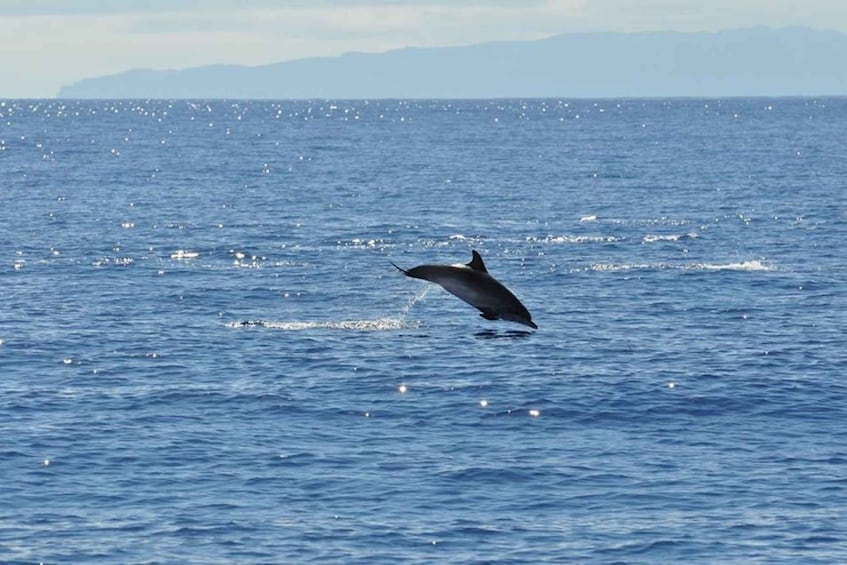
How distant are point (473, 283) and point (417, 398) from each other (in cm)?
435

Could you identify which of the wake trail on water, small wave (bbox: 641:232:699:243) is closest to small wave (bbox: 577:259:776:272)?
small wave (bbox: 641:232:699:243)

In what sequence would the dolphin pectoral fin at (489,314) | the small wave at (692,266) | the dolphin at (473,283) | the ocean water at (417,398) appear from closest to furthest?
the ocean water at (417,398) → the dolphin at (473,283) → the dolphin pectoral fin at (489,314) → the small wave at (692,266)

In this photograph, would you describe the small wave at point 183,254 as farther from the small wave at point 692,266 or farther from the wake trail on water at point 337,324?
the wake trail on water at point 337,324

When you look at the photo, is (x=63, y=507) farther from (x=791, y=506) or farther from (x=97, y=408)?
(x=791, y=506)

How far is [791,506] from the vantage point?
1441 inches

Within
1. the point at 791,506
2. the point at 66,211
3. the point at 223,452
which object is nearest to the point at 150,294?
the point at 223,452

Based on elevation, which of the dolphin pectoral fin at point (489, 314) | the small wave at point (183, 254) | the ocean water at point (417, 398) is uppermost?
the dolphin pectoral fin at point (489, 314)

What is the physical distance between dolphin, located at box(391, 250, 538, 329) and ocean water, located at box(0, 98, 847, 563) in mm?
2970

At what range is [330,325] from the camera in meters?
61.1

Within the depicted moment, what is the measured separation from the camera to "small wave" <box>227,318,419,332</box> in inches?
2382

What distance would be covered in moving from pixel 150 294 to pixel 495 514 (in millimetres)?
37183

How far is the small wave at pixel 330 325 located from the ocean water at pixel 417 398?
11.5 inches

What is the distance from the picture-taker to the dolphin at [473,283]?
149ft

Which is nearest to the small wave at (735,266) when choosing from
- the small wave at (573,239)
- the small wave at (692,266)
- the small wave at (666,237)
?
the small wave at (692,266)
